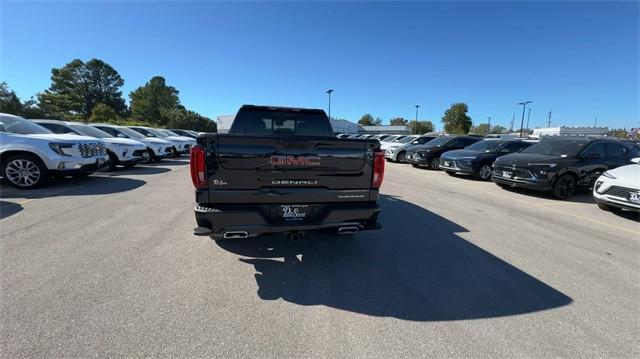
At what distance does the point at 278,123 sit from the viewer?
4.67m

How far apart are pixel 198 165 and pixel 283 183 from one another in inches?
33.7

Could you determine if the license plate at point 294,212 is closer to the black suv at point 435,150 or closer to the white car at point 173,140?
the black suv at point 435,150

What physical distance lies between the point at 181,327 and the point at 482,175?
1119cm

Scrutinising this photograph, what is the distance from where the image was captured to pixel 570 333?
2.23 metres

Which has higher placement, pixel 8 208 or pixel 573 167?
pixel 573 167

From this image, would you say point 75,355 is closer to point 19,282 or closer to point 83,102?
point 19,282

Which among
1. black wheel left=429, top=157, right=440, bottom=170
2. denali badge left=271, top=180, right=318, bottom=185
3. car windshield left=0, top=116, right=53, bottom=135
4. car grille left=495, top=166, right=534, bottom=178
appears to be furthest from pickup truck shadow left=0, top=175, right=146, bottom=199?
black wheel left=429, top=157, right=440, bottom=170

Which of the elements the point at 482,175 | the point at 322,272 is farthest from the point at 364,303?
the point at 482,175

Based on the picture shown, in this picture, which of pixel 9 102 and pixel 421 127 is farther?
pixel 421 127

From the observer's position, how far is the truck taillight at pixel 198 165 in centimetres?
267

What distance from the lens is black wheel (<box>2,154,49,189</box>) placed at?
20.7ft

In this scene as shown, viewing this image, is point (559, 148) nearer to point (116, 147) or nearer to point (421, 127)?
point (116, 147)

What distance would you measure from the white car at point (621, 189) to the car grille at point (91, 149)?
12.3 meters

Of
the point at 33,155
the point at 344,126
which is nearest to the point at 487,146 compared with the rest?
the point at 33,155
